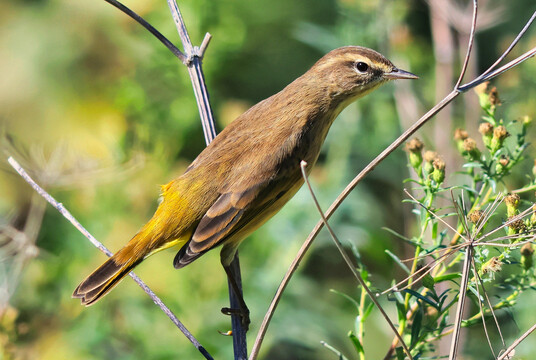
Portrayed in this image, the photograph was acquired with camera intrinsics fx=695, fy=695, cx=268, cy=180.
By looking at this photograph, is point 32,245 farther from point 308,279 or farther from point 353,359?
point 353,359

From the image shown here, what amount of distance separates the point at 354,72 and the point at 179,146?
1.57 metres

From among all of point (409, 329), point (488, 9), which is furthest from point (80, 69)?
point (409, 329)

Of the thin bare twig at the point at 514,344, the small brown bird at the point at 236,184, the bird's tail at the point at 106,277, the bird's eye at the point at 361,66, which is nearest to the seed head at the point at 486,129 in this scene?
the thin bare twig at the point at 514,344

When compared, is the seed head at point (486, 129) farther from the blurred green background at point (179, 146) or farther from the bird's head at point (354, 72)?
the blurred green background at point (179, 146)

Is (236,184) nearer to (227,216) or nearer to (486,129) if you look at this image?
(227,216)

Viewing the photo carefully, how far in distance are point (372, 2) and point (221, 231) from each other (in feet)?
7.26

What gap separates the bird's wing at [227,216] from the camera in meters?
2.76

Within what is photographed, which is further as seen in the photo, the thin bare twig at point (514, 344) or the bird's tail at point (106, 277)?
the bird's tail at point (106, 277)

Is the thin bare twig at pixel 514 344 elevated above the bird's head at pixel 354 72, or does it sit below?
below

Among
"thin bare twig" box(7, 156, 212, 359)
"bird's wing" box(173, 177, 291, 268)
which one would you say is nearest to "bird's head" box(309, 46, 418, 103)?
"bird's wing" box(173, 177, 291, 268)

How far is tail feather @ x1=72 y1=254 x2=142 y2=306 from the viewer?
8.98 feet

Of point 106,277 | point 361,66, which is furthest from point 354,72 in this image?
point 106,277

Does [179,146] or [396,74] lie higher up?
[179,146]

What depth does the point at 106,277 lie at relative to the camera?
2.74 meters
